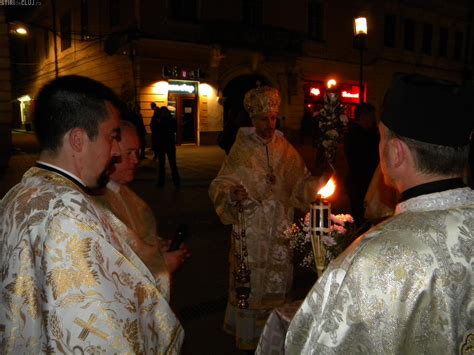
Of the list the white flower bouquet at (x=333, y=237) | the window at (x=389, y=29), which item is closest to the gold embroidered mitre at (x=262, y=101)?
the white flower bouquet at (x=333, y=237)

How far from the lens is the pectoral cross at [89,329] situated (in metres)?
1.38

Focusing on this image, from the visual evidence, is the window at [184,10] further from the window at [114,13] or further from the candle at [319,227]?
the candle at [319,227]

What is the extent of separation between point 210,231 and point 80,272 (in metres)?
6.04

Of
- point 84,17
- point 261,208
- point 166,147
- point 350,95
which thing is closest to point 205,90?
point 84,17

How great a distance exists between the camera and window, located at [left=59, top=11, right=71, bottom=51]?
1027 inches

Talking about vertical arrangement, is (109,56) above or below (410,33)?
below

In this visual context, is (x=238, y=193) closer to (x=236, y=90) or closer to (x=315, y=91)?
(x=236, y=90)

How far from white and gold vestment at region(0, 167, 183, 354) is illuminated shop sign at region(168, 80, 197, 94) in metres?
19.7

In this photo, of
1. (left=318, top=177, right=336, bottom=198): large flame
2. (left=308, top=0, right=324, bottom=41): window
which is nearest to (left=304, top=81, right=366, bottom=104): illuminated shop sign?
(left=308, top=0, right=324, bottom=41): window

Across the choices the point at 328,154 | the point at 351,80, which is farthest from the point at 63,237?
the point at 351,80

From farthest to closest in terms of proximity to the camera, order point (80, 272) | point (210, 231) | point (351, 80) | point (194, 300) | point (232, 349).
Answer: point (351, 80)
point (210, 231)
point (194, 300)
point (232, 349)
point (80, 272)

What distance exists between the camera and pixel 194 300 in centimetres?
475

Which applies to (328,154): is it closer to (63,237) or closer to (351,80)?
(63,237)

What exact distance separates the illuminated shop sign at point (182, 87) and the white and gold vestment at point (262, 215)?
57.5ft
